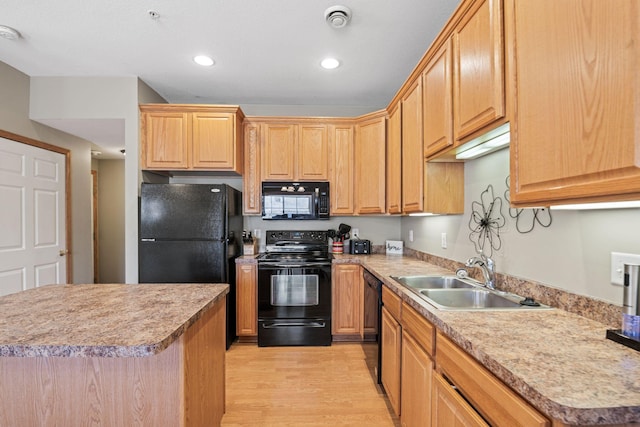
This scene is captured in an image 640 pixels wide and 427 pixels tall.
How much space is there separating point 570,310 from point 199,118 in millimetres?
3183

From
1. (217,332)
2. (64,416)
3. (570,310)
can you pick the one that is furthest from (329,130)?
(64,416)

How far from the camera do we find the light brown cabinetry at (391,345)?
1.75 meters

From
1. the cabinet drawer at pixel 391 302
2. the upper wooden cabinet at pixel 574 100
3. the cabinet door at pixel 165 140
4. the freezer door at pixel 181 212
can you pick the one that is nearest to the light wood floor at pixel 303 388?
the cabinet drawer at pixel 391 302

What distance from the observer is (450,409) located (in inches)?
43.8

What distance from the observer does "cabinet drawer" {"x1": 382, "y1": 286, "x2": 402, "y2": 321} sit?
5.76ft

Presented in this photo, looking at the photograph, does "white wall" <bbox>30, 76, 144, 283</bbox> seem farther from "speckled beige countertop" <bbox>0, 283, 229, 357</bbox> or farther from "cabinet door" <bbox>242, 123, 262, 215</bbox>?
"speckled beige countertop" <bbox>0, 283, 229, 357</bbox>

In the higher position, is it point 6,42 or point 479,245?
point 6,42

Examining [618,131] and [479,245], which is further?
[479,245]

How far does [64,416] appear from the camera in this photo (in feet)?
3.85

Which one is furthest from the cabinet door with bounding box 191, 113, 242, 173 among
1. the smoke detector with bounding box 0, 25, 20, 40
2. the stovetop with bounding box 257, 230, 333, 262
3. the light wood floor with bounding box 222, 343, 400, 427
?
the light wood floor with bounding box 222, 343, 400, 427

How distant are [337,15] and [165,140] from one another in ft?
6.69

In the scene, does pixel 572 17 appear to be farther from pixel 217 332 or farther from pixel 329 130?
pixel 329 130

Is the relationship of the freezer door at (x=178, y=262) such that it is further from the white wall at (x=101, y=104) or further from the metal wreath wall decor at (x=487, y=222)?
the metal wreath wall decor at (x=487, y=222)

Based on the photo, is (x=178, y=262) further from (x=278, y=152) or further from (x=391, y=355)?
(x=391, y=355)
